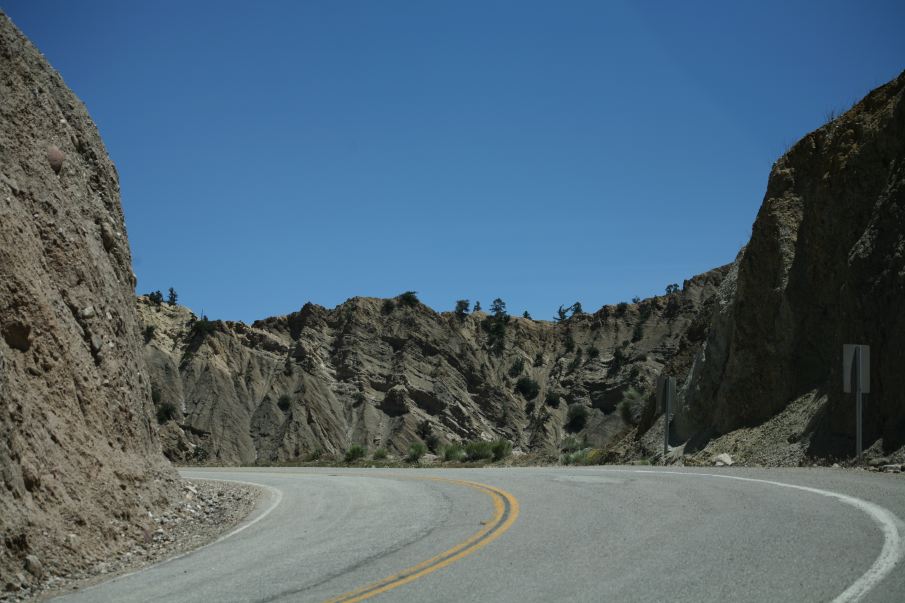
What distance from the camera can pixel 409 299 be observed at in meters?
95.0

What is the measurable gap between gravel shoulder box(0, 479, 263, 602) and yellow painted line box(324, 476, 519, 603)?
11.3ft

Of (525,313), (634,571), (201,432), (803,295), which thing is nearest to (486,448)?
(803,295)

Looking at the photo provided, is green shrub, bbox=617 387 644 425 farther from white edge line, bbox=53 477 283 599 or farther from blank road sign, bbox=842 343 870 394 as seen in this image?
white edge line, bbox=53 477 283 599

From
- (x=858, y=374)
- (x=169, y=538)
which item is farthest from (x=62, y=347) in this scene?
(x=858, y=374)

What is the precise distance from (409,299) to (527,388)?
1692cm

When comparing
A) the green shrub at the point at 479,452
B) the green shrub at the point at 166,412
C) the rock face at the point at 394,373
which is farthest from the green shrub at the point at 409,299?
the green shrub at the point at 479,452

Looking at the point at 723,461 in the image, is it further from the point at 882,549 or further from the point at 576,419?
the point at 576,419

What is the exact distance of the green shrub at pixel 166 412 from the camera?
6475cm

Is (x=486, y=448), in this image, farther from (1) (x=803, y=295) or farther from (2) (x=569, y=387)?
(2) (x=569, y=387)

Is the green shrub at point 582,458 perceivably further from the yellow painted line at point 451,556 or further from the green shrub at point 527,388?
the green shrub at point 527,388

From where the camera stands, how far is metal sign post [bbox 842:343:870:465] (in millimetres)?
16969

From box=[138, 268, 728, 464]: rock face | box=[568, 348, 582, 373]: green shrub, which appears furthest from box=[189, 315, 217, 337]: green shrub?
box=[568, 348, 582, 373]: green shrub

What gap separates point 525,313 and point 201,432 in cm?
5346

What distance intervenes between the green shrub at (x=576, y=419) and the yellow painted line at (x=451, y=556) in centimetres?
7066
